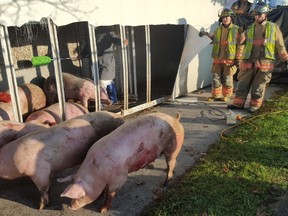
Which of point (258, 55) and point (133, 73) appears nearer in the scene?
point (258, 55)

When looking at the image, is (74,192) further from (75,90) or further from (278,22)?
(278,22)

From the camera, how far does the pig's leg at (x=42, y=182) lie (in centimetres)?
409

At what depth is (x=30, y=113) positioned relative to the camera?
21.9ft

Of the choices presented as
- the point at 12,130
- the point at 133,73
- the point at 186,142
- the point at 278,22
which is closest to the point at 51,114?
the point at 12,130

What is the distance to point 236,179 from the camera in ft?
15.1

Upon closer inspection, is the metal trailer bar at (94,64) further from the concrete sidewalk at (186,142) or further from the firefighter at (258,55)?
the firefighter at (258,55)

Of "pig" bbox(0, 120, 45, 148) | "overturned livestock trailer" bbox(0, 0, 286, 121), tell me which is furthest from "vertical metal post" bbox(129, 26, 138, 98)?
"pig" bbox(0, 120, 45, 148)

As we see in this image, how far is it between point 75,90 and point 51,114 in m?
1.17

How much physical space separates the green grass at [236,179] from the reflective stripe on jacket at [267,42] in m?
1.76

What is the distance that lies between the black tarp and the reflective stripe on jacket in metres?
2.62

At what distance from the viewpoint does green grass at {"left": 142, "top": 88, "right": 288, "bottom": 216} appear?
400cm

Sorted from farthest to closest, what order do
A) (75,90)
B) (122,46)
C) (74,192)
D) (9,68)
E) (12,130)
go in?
1. (75,90)
2. (122,46)
3. (9,68)
4. (12,130)
5. (74,192)

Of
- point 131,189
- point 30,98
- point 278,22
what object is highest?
point 278,22

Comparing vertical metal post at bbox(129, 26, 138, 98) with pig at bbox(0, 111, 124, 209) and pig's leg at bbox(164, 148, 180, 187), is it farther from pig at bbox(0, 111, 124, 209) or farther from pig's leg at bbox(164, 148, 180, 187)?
pig's leg at bbox(164, 148, 180, 187)
